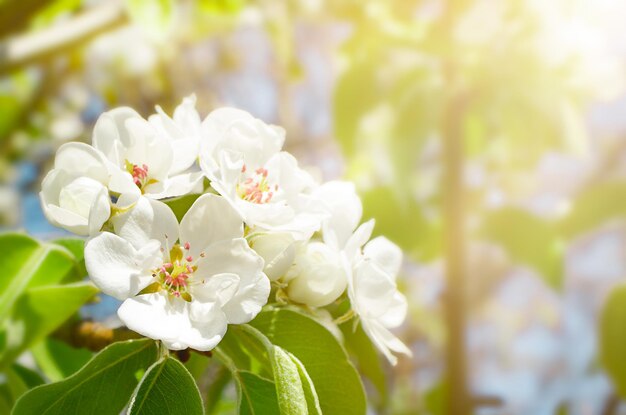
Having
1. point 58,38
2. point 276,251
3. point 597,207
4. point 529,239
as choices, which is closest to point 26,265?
point 276,251

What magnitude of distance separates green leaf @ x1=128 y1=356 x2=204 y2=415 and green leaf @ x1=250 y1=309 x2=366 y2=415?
0.08 metres

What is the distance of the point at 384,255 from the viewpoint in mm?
610

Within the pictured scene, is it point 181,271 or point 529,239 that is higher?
point 529,239

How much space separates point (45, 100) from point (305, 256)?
218cm

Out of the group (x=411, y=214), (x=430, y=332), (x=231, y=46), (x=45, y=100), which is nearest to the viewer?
(x=411, y=214)

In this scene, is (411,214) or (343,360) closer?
(343,360)

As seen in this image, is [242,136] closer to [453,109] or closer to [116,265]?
[116,265]

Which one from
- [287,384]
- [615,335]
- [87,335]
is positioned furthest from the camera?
[615,335]

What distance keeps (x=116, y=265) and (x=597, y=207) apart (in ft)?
4.28

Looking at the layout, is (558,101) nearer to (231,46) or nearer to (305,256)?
(305,256)

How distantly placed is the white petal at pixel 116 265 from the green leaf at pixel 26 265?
180mm

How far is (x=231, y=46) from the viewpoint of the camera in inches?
132

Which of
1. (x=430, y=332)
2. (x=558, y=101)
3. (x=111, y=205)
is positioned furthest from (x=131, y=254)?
(x=430, y=332)

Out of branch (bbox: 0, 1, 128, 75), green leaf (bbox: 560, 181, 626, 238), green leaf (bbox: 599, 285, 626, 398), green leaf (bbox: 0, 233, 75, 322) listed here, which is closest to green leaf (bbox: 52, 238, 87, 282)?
green leaf (bbox: 0, 233, 75, 322)
